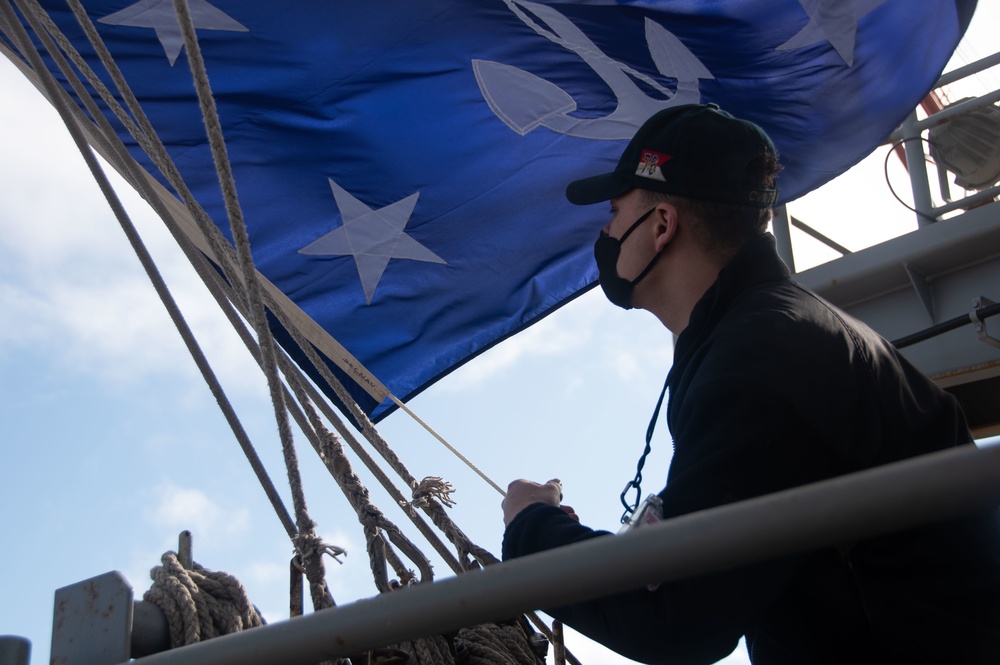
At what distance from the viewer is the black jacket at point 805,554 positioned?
68.2 inches

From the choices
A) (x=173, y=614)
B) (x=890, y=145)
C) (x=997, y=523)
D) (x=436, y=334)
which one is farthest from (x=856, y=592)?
(x=890, y=145)

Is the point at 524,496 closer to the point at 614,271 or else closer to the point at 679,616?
the point at 679,616

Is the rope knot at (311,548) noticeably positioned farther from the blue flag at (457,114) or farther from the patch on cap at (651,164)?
the blue flag at (457,114)

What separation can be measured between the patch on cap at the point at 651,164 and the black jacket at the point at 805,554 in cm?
75

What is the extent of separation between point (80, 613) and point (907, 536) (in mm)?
1242

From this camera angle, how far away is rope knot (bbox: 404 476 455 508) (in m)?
2.75

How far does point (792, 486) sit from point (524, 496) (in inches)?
20.1

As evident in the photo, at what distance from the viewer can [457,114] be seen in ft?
14.0

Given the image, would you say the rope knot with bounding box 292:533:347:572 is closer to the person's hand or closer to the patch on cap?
the person's hand

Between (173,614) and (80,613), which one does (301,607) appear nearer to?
(173,614)

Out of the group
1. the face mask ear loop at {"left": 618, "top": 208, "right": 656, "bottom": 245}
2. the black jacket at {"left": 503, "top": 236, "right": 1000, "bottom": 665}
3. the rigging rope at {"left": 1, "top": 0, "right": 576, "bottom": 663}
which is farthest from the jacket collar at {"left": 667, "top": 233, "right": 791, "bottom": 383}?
the rigging rope at {"left": 1, "top": 0, "right": 576, "bottom": 663}

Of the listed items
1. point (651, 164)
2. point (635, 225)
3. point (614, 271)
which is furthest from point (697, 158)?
point (614, 271)

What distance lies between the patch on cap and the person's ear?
6 cm

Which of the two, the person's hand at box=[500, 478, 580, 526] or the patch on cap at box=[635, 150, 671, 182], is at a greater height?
the patch on cap at box=[635, 150, 671, 182]
